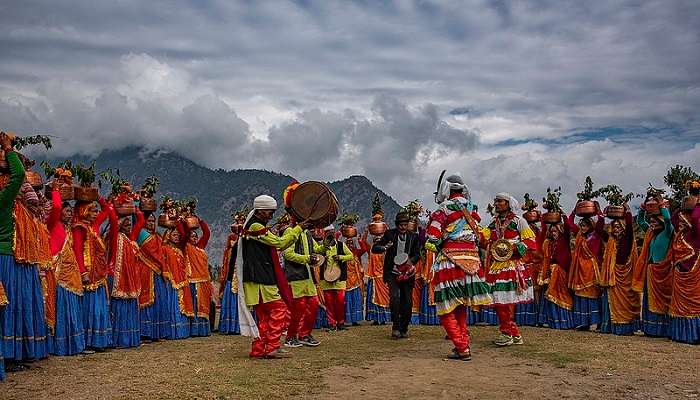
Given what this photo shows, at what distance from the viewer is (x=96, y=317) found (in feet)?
30.7

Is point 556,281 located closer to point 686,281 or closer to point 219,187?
point 686,281

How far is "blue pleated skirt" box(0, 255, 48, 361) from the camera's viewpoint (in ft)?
24.0

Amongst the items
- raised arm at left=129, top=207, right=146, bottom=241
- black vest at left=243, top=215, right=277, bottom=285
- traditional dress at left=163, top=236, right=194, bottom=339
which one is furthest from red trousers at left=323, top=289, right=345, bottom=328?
black vest at left=243, top=215, right=277, bottom=285

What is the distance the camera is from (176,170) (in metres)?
130

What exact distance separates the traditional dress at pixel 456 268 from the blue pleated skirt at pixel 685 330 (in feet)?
12.1

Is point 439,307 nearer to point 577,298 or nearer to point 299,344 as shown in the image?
point 299,344

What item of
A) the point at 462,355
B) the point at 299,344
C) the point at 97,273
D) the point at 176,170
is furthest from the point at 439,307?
the point at 176,170

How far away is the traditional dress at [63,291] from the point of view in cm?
865

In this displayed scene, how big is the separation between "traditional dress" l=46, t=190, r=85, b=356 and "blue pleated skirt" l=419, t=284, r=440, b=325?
7549mm

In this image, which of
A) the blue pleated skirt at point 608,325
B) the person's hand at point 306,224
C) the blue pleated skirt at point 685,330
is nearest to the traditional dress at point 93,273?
the person's hand at point 306,224

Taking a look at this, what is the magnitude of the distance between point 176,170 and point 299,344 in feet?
411

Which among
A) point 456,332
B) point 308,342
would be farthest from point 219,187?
point 456,332

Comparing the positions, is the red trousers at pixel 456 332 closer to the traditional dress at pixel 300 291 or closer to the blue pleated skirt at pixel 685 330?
the traditional dress at pixel 300 291

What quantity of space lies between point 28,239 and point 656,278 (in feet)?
31.8
